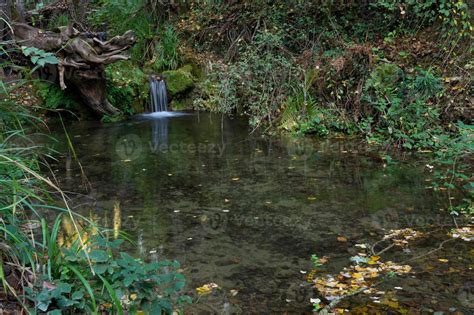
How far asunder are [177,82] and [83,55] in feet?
8.52

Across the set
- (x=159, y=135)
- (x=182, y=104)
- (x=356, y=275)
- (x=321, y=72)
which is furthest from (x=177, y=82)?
(x=356, y=275)

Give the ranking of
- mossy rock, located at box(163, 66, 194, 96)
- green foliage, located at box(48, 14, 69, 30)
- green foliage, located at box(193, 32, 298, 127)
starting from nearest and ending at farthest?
green foliage, located at box(193, 32, 298, 127) → mossy rock, located at box(163, 66, 194, 96) → green foliage, located at box(48, 14, 69, 30)

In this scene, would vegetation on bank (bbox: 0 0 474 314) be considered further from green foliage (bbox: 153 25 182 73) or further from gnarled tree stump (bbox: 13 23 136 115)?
gnarled tree stump (bbox: 13 23 136 115)

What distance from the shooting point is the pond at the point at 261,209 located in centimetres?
353

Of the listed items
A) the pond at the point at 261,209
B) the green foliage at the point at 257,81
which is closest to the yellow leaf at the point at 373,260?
the pond at the point at 261,209

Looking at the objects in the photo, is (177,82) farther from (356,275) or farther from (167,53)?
(356,275)

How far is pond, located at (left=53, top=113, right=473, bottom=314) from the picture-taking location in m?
3.53

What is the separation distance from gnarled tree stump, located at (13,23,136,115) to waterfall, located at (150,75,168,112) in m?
1.29

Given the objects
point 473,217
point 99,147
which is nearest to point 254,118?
point 99,147

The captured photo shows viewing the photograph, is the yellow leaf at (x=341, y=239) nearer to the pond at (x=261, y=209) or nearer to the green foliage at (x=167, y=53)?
the pond at (x=261, y=209)

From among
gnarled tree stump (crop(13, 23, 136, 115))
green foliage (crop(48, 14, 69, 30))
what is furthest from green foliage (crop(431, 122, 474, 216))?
green foliage (crop(48, 14, 69, 30))

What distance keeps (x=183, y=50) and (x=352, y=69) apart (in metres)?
5.01

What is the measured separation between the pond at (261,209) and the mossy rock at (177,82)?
2983 millimetres

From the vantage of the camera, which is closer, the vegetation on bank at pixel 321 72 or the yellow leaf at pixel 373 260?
the yellow leaf at pixel 373 260
